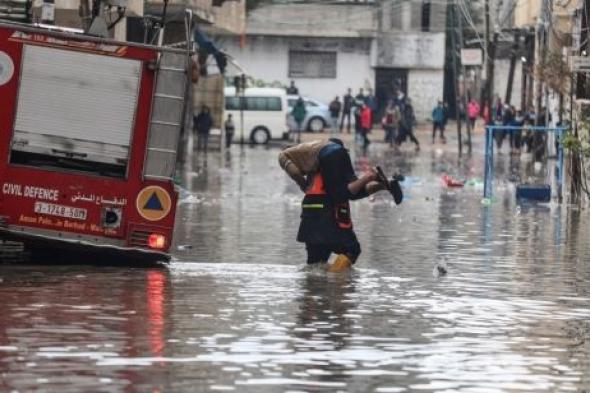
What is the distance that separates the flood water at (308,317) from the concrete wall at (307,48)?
58501 mm

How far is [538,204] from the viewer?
106 ft

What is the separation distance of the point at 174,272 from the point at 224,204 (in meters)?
12.7

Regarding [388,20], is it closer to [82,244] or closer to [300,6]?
[300,6]

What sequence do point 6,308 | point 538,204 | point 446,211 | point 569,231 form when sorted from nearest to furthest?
point 6,308
point 569,231
point 446,211
point 538,204

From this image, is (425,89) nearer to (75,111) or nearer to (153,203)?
(153,203)

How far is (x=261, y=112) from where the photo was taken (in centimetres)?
6556

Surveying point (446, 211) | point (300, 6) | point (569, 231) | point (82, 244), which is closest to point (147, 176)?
point (82, 244)

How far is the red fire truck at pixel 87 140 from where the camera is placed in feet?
57.5

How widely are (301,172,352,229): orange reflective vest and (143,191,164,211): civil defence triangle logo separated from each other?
1409 mm

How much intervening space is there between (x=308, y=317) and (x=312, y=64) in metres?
71.0

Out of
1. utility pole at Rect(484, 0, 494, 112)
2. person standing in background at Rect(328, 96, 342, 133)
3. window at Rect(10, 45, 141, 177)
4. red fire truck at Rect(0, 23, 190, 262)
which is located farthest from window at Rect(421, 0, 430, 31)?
window at Rect(10, 45, 141, 177)

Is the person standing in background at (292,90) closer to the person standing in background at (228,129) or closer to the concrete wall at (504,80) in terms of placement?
the concrete wall at (504,80)

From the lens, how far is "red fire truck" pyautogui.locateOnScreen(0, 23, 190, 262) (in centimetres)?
1753

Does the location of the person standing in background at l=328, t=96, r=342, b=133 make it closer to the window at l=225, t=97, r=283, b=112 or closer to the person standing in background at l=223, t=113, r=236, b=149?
the window at l=225, t=97, r=283, b=112
